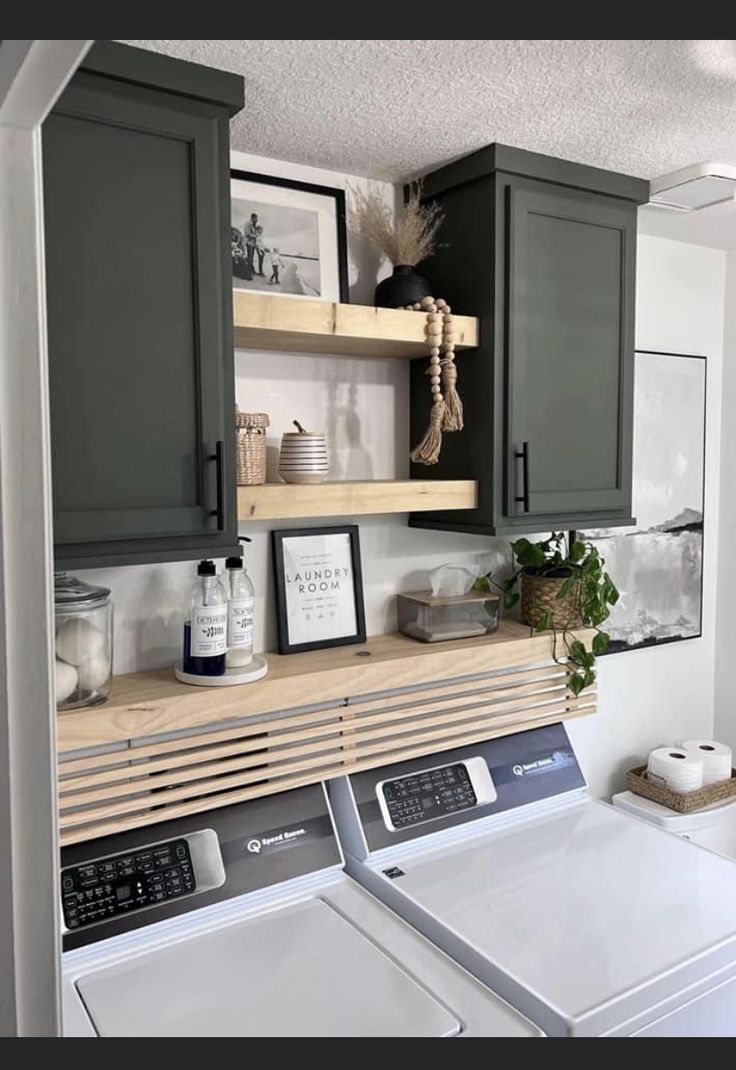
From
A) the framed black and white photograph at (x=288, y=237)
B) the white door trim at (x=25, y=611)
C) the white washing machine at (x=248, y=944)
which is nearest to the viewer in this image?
the white door trim at (x=25, y=611)

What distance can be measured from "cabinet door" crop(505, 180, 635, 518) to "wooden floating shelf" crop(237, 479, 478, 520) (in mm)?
137

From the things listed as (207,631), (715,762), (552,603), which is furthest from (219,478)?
(715,762)

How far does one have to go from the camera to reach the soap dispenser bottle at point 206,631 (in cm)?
178

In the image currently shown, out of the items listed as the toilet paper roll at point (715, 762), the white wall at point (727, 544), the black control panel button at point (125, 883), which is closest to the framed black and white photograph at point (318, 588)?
the black control panel button at point (125, 883)

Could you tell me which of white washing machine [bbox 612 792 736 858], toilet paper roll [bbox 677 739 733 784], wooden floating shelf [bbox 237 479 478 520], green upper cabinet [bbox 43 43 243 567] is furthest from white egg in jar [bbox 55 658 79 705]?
toilet paper roll [bbox 677 739 733 784]

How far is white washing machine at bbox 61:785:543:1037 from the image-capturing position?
1.44 m

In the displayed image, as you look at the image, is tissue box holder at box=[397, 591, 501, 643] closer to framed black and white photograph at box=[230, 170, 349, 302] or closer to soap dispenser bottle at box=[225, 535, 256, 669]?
soap dispenser bottle at box=[225, 535, 256, 669]

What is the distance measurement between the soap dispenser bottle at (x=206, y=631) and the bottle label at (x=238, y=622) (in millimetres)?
20

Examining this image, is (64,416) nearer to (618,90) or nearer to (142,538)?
(142,538)

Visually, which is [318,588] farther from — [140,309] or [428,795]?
[140,309]

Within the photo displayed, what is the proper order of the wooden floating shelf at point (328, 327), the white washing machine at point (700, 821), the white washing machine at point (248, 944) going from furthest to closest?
the white washing machine at point (700, 821) < the wooden floating shelf at point (328, 327) < the white washing machine at point (248, 944)

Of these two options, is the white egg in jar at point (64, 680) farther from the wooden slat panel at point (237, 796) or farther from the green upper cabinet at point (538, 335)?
the green upper cabinet at point (538, 335)

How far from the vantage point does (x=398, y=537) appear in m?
2.28

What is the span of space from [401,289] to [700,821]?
168cm
